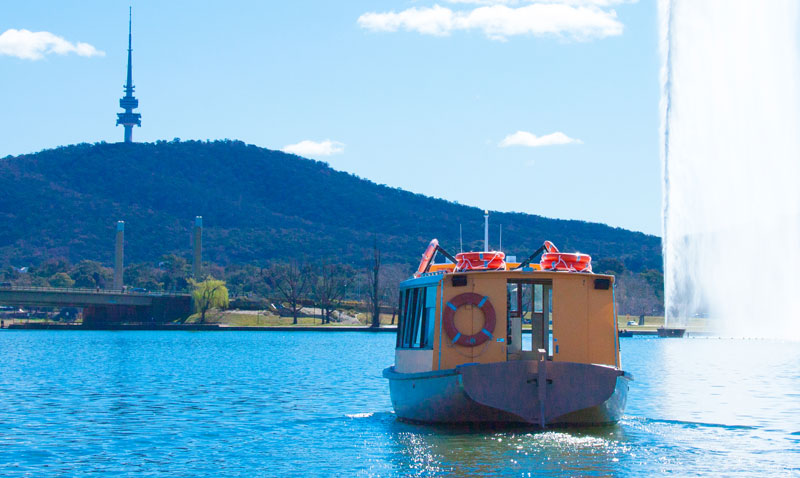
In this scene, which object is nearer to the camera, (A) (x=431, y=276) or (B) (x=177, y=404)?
(A) (x=431, y=276)

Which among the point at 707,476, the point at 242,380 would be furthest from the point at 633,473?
the point at 242,380

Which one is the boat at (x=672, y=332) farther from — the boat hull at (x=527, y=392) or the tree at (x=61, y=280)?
the tree at (x=61, y=280)

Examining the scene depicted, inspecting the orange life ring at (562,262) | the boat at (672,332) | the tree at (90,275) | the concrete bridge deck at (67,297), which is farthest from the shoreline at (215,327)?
the orange life ring at (562,262)

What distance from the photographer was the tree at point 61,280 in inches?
7244

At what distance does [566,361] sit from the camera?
2520 centimetres

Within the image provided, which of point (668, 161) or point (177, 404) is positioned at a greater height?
point (668, 161)

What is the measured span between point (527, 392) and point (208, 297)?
126 metres

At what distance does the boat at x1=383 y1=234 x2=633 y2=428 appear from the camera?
2406cm

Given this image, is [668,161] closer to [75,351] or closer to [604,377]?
[75,351]

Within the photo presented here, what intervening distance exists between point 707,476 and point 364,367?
123 feet

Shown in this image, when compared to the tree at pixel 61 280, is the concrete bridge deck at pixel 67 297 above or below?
below

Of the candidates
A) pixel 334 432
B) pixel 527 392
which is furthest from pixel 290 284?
pixel 527 392

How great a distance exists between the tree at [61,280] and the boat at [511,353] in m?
168

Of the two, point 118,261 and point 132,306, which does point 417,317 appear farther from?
point 118,261
